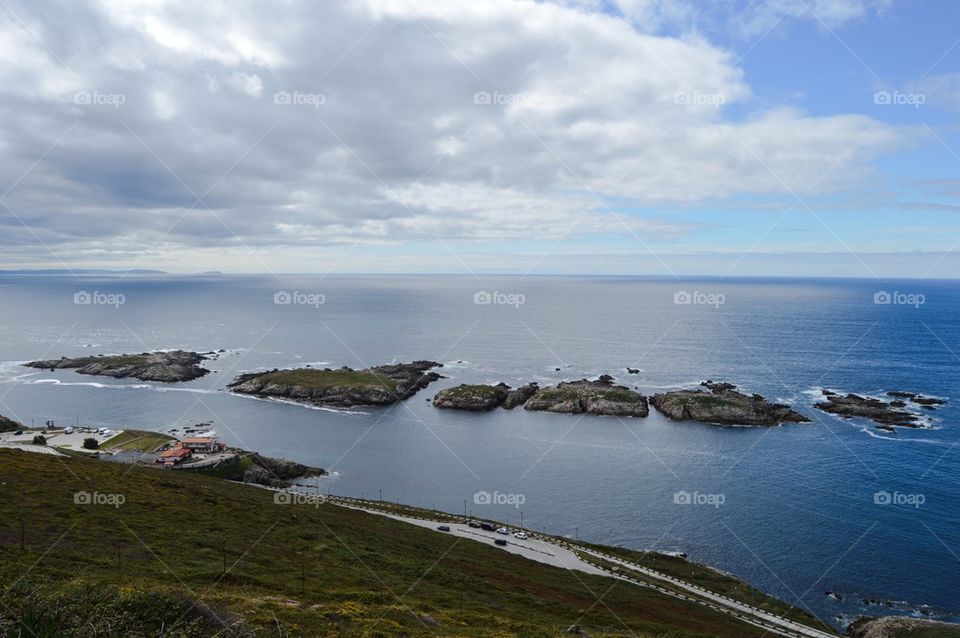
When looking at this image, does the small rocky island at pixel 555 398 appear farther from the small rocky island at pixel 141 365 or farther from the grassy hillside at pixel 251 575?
the small rocky island at pixel 141 365

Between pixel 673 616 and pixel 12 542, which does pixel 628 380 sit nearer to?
pixel 673 616

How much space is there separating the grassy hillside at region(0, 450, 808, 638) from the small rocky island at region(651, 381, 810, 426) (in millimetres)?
63974

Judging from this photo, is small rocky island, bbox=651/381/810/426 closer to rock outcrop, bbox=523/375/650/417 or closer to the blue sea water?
the blue sea water

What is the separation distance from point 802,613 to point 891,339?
168036mm

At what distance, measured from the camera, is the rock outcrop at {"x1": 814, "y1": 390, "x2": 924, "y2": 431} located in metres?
93.6

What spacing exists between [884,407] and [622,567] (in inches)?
3096

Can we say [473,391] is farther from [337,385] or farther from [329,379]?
[329,379]

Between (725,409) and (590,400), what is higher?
(590,400)

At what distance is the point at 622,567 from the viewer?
51969 millimetres

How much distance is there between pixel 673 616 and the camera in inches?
1592

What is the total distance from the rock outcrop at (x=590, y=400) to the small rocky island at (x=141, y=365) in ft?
297

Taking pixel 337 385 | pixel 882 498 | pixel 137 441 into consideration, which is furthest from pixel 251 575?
pixel 337 385

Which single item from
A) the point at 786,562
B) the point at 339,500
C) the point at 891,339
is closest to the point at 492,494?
the point at 339,500

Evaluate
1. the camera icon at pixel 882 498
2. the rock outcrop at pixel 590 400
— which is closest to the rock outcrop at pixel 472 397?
the rock outcrop at pixel 590 400
